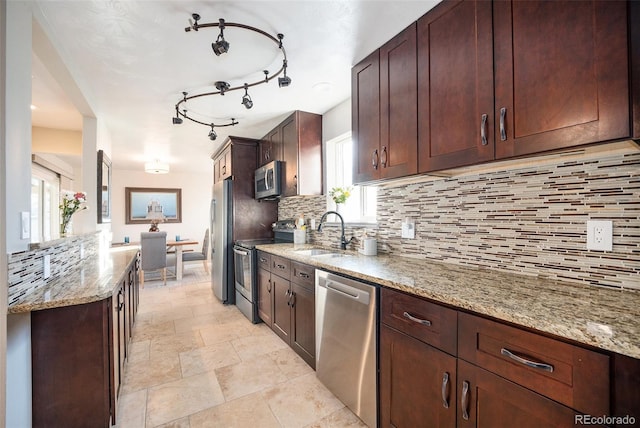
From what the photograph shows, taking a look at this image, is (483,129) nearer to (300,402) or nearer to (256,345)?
(300,402)

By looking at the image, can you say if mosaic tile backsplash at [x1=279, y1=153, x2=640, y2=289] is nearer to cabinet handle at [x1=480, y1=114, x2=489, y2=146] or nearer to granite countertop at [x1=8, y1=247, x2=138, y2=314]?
cabinet handle at [x1=480, y1=114, x2=489, y2=146]

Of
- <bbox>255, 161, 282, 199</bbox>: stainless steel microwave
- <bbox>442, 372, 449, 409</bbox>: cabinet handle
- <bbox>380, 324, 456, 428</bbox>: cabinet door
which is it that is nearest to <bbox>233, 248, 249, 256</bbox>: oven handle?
<bbox>255, 161, 282, 199</bbox>: stainless steel microwave

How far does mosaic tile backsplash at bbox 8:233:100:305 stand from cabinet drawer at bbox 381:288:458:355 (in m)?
1.81

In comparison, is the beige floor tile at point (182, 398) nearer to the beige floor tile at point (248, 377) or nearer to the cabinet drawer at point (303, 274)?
the beige floor tile at point (248, 377)

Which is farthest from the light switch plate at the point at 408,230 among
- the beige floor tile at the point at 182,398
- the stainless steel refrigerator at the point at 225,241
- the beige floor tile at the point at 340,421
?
the stainless steel refrigerator at the point at 225,241

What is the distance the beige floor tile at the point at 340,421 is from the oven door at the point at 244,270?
179 centimetres

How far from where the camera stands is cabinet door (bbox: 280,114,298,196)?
312cm

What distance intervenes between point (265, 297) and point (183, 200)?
5490 millimetres

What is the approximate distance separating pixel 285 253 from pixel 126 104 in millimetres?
2229

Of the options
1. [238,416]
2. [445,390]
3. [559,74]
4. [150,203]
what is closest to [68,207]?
[238,416]

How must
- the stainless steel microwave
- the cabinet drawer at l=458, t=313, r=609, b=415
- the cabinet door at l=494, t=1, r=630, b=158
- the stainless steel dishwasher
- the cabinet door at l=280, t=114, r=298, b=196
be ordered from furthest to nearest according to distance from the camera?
the stainless steel microwave → the cabinet door at l=280, t=114, r=298, b=196 → the stainless steel dishwasher → the cabinet door at l=494, t=1, r=630, b=158 → the cabinet drawer at l=458, t=313, r=609, b=415

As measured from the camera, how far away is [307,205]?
3.50 meters

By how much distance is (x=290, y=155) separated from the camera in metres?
3.22

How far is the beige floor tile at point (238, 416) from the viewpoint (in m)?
1.69
